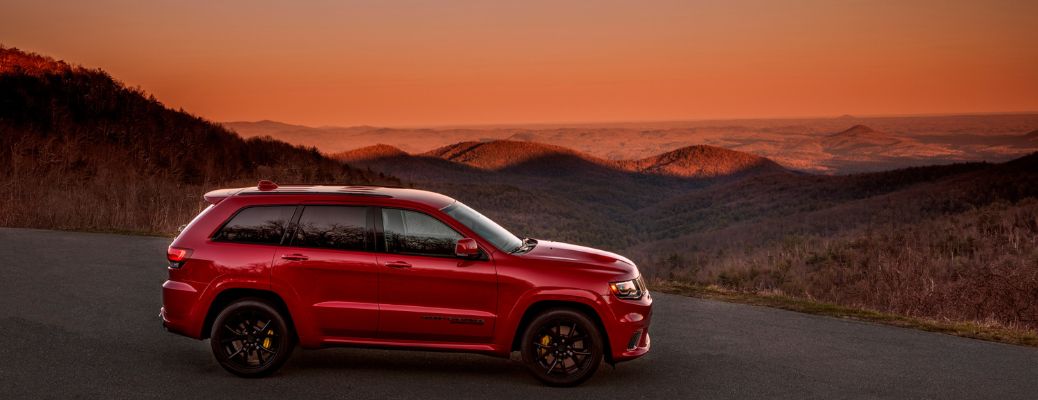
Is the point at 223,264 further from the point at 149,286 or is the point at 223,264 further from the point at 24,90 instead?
the point at 24,90

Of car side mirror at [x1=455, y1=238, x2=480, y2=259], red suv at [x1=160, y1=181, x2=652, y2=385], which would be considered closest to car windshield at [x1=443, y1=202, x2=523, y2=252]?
red suv at [x1=160, y1=181, x2=652, y2=385]

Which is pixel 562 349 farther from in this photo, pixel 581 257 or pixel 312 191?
pixel 312 191

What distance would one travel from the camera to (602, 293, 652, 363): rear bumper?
749 centimetres

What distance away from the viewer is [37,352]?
27.7ft

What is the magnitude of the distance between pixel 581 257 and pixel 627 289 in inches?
19.5

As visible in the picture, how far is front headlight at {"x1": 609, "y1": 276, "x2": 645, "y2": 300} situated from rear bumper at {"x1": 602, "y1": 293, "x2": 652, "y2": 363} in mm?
47

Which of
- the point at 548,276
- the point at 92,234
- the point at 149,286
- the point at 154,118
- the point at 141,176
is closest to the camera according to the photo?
the point at 548,276

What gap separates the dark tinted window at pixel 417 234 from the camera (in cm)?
759

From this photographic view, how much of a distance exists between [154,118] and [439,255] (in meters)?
32.6

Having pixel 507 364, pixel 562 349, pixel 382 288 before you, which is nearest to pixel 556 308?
pixel 562 349

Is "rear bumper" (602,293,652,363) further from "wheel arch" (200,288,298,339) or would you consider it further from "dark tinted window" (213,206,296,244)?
"dark tinted window" (213,206,296,244)

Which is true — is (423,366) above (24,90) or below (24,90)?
below

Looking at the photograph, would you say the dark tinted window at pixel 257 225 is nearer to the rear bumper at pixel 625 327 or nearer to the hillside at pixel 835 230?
the rear bumper at pixel 625 327

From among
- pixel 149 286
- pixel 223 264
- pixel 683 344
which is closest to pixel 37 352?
pixel 223 264
